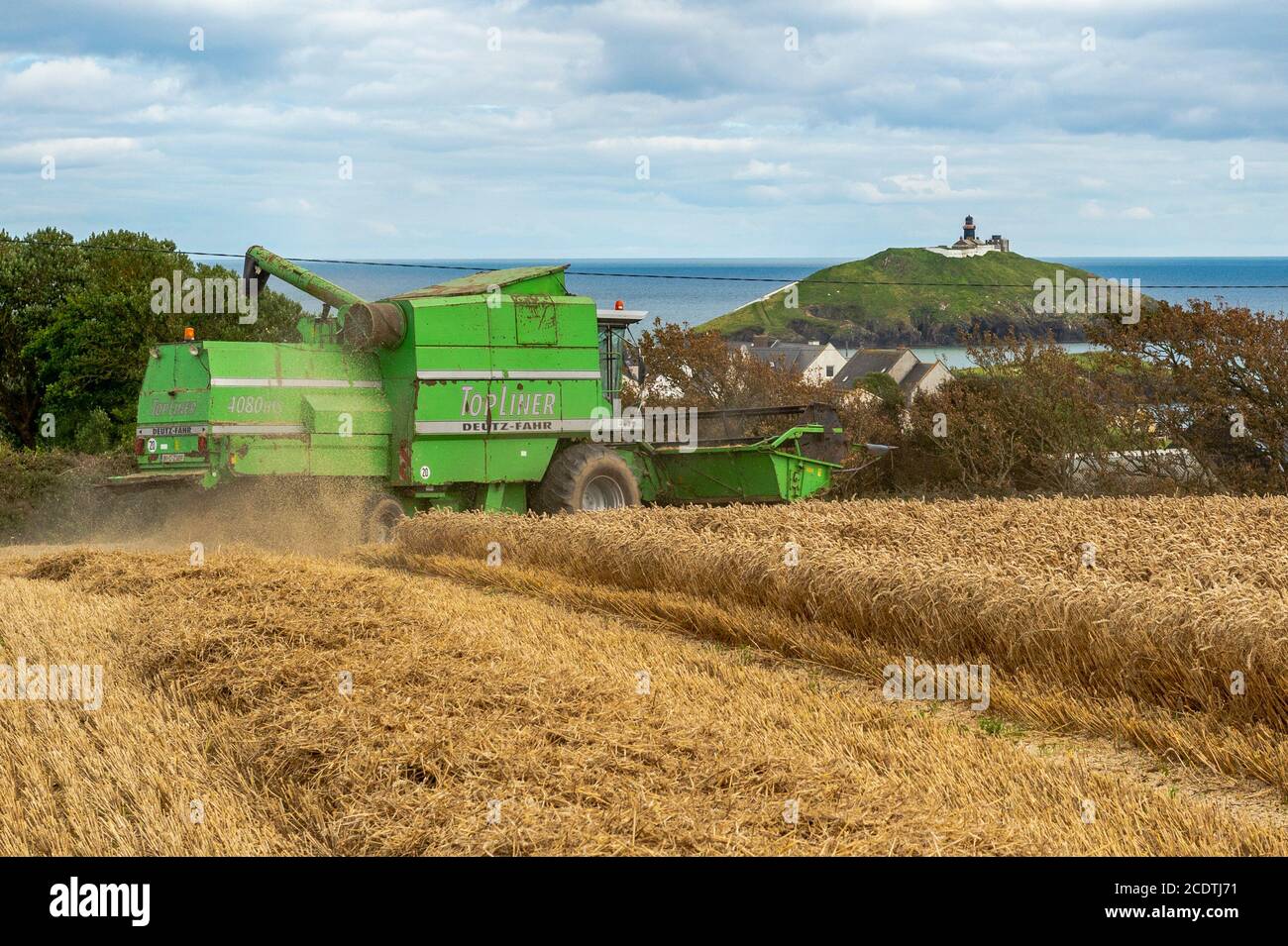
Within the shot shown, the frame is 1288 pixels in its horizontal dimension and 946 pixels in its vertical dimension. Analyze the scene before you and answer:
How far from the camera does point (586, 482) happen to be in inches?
584

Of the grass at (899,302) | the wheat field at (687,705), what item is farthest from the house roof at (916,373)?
the grass at (899,302)

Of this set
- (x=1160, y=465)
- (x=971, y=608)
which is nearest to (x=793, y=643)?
(x=971, y=608)

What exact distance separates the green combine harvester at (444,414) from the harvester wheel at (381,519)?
16 millimetres

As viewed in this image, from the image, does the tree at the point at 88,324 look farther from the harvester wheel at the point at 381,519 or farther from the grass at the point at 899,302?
the grass at the point at 899,302

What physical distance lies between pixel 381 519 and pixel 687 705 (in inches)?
324

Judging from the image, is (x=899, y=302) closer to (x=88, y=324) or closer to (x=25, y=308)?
(x=25, y=308)

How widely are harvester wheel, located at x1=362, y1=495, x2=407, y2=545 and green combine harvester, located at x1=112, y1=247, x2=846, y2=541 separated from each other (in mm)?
16

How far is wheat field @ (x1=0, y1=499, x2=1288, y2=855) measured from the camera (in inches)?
174

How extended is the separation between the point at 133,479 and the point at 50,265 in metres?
20.0

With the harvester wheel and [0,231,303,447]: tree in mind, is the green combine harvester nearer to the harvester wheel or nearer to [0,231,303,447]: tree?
the harvester wheel

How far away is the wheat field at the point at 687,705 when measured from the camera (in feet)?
14.5
